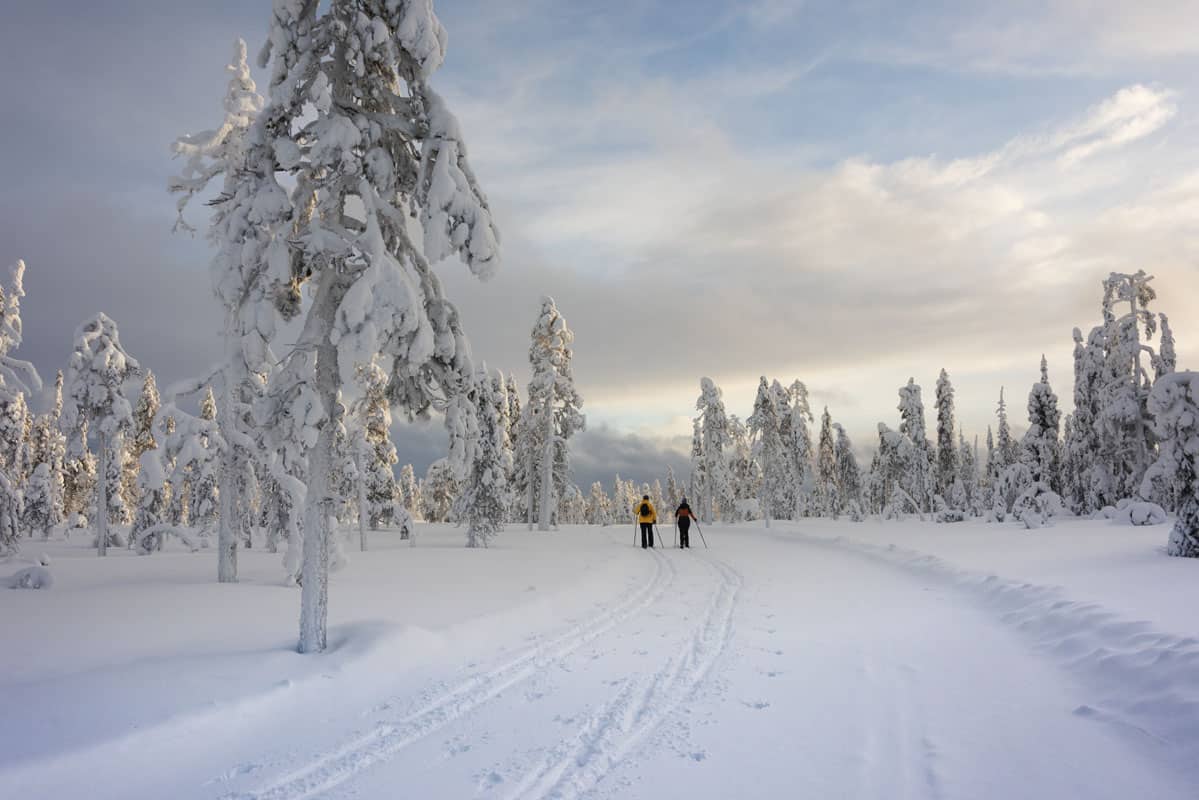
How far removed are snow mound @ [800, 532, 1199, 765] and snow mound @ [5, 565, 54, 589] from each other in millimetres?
21090

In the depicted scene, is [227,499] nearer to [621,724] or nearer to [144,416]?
[621,724]

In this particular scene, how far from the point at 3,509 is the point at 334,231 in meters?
20.6

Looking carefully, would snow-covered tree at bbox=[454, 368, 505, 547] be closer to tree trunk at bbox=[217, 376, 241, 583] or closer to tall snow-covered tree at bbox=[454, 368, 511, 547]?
tall snow-covered tree at bbox=[454, 368, 511, 547]

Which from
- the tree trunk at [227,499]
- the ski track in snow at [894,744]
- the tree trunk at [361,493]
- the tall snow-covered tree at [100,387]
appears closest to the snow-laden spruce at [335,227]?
the ski track in snow at [894,744]

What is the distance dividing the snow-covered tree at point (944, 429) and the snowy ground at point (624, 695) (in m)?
50.2

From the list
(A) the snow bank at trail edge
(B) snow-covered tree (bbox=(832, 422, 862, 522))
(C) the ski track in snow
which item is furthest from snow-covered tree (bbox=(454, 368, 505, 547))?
(B) snow-covered tree (bbox=(832, 422, 862, 522))

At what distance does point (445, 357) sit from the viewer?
10.2 m

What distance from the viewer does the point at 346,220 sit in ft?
33.0

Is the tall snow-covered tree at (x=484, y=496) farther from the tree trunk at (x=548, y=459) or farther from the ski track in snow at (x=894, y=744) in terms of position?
the ski track in snow at (x=894, y=744)

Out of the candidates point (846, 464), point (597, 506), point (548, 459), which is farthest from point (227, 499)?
point (597, 506)

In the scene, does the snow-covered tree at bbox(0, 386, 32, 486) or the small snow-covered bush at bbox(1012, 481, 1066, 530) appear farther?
the small snow-covered bush at bbox(1012, 481, 1066, 530)

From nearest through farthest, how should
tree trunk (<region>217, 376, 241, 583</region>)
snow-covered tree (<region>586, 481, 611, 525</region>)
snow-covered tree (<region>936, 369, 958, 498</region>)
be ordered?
tree trunk (<region>217, 376, 241, 583</region>)
snow-covered tree (<region>936, 369, 958, 498</region>)
snow-covered tree (<region>586, 481, 611, 525</region>)

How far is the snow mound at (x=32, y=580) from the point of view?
15844 millimetres

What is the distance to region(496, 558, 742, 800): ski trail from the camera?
4.96 metres
